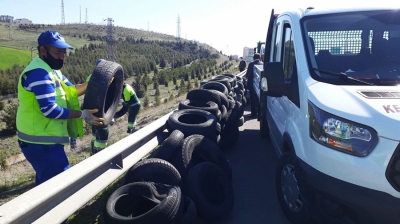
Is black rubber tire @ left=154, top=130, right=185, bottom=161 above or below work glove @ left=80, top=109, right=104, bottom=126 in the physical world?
below

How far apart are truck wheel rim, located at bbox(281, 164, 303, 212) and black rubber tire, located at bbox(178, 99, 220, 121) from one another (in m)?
2.40

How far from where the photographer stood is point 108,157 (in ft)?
12.6

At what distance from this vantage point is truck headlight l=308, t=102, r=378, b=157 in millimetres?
2895

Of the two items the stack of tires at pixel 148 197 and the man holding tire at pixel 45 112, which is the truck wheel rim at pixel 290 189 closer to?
the stack of tires at pixel 148 197

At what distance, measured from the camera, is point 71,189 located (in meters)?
3.26

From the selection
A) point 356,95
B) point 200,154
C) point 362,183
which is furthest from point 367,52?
point 200,154

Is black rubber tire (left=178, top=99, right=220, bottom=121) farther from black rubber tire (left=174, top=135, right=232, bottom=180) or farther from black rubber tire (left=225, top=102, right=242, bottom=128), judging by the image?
black rubber tire (left=174, top=135, right=232, bottom=180)

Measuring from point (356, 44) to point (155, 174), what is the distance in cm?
276

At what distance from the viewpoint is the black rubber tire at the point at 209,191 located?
12.9ft

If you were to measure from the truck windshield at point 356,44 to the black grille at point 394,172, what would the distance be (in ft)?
4.11

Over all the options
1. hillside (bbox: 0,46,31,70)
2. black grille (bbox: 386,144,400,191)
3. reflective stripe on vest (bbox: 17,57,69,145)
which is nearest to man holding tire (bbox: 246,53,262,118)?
reflective stripe on vest (bbox: 17,57,69,145)

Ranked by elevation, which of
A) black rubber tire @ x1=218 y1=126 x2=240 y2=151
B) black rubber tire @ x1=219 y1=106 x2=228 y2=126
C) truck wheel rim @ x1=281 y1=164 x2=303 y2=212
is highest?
black rubber tire @ x1=219 y1=106 x2=228 y2=126

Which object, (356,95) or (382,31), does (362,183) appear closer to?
(356,95)

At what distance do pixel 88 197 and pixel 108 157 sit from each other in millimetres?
538
